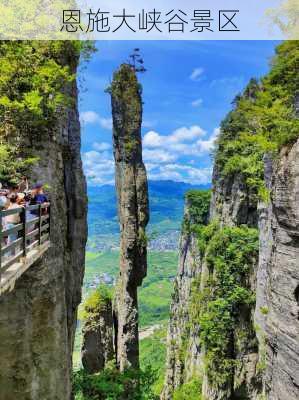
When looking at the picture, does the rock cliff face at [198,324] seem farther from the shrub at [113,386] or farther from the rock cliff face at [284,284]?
the rock cliff face at [284,284]

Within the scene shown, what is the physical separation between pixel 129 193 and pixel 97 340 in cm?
1003

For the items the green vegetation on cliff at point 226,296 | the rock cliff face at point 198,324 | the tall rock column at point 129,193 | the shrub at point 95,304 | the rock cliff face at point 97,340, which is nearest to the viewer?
the rock cliff face at point 198,324

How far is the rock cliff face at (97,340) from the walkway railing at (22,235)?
58.9 ft

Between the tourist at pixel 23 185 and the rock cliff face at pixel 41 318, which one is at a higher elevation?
the tourist at pixel 23 185

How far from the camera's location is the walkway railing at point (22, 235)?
7.48m

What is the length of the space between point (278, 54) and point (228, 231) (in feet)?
59.3

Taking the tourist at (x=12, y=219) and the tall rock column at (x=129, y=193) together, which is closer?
the tourist at (x=12, y=219)

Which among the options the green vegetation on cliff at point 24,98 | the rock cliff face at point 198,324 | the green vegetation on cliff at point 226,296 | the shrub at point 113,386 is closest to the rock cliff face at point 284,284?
the green vegetation on cliff at point 24,98

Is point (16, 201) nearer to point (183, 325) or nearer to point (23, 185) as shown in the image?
point (23, 185)

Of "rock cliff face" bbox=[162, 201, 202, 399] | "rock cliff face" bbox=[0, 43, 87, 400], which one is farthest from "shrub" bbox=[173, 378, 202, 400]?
"rock cliff face" bbox=[0, 43, 87, 400]

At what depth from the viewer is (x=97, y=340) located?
28.0m

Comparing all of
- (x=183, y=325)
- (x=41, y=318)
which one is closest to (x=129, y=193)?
(x=41, y=318)

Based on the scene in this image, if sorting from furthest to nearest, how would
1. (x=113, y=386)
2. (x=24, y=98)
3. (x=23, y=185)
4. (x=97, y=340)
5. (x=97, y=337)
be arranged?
1. (x=97, y=340)
2. (x=97, y=337)
3. (x=113, y=386)
4. (x=24, y=98)
5. (x=23, y=185)

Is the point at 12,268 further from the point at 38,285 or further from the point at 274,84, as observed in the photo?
the point at 274,84
